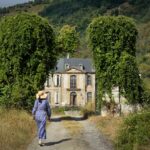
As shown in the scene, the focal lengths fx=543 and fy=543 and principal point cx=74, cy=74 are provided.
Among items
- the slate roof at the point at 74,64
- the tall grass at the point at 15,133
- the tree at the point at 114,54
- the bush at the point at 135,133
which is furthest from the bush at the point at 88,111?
the slate roof at the point at 74,64

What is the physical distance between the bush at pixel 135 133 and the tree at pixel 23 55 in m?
17.9

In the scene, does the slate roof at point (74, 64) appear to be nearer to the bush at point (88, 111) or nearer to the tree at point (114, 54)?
the bush at point (88, 111)

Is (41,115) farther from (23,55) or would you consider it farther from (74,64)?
(74,64)

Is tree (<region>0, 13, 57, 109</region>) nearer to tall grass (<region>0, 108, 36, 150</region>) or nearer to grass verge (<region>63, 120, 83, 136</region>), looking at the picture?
grass verge (<region>63, 120, 83, 136</region>)

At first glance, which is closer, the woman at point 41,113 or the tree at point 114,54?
the woman at point 41,113

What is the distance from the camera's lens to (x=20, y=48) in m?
35.2

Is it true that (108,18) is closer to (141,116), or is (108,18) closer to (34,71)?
(34,71)

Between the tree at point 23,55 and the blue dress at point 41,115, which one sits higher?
the tree at point 23,55

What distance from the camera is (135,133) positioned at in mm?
16531

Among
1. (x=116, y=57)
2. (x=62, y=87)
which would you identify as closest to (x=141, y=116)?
(x=116, y=57)

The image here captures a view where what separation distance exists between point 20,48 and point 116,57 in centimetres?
706

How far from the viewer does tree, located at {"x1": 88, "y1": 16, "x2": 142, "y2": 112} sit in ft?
123

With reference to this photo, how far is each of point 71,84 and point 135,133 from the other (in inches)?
3051

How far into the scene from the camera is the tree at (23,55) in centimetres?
3512
